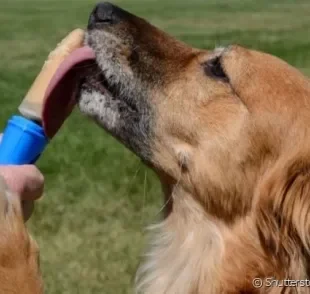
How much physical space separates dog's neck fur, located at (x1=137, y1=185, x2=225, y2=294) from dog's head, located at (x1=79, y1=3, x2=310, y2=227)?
0.08 meters

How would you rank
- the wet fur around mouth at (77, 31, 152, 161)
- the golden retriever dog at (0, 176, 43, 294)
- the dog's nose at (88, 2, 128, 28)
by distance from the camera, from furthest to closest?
the dog's nose at (88, 2, 128, 28)
the wet fur around mouth at (77, 31, 152, 161)
the golden retriever dog at (0, 176, 43, 294)

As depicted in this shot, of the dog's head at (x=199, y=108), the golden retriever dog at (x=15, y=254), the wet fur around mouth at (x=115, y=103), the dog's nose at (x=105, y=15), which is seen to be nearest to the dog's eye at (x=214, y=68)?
the dog's head at (x=199, y=108)

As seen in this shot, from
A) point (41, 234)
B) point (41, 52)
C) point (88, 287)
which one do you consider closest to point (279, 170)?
point (88, 287)

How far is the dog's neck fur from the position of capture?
358 cm

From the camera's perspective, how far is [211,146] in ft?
11.6

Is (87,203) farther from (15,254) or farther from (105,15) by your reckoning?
(15,254)

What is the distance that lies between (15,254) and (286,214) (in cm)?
116

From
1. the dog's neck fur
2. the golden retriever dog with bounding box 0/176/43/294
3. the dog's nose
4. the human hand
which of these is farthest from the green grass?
the golden retriever dog with bounding box 0/176/43/294

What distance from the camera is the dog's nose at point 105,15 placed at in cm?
385

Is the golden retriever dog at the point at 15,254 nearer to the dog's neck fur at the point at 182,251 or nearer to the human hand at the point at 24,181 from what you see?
the human hand at the point at 24,181

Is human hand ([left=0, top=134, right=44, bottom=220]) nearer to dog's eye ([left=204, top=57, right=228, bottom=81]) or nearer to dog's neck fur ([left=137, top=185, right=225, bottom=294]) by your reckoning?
dog's neck fur ([left=137, top=185, right=225, bottom=294])

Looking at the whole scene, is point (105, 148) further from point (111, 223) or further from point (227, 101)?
point (227, 101)

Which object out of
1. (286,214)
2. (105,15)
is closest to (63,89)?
(105,15)

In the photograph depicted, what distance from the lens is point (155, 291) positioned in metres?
3.82
